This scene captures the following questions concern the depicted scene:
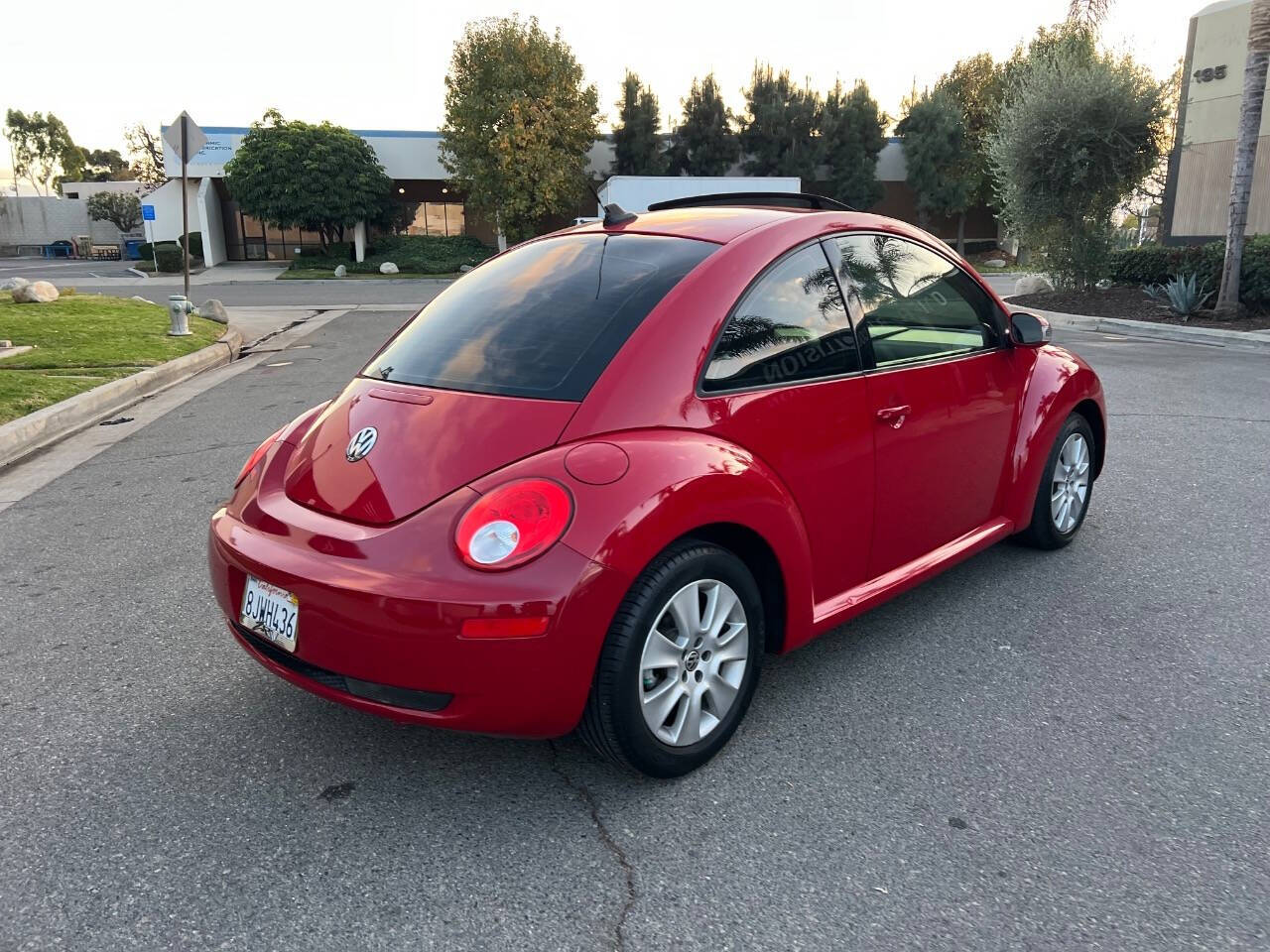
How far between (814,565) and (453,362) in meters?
1.34

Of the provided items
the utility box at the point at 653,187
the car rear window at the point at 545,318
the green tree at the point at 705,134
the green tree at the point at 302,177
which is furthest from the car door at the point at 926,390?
the green tree at the point at 705,134

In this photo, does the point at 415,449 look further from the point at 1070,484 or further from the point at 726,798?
the point at 1070,484

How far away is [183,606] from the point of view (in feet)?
12.8

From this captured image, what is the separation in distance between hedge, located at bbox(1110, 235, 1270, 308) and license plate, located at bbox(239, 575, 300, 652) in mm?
15770

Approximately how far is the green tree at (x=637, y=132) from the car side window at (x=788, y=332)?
3913cm

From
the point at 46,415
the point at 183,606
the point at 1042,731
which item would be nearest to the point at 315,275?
the point at 46,415

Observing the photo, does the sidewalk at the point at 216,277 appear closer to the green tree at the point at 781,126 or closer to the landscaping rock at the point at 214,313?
the landscaping rock at the point at 214,313

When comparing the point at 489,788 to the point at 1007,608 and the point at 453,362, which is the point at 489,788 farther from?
the point at 1007,608

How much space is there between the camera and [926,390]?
3.36m

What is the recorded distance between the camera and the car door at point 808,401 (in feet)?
9.14

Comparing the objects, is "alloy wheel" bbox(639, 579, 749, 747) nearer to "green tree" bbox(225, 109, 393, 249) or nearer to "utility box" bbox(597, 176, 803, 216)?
"utility box" bbox(597, 176, 803, 216)

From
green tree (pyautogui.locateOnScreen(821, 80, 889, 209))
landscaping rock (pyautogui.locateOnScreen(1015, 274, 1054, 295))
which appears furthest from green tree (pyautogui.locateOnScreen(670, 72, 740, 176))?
landscaping rock (pyautogui.locateOnScreen(1015, 274, 1054, 295))

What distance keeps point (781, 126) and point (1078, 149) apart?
26.4 metres

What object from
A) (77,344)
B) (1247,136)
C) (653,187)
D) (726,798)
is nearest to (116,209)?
(653,187)
